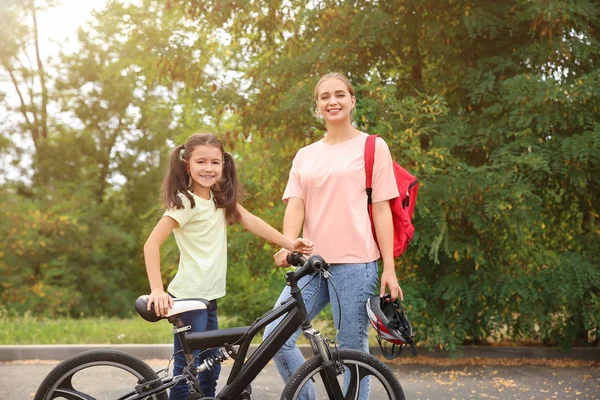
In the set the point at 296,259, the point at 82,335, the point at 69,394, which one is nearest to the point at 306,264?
the point at 296,259

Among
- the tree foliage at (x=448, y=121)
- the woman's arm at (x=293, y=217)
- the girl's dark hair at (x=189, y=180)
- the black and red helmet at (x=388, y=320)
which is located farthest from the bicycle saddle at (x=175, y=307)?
the tree foliage at (x=448, y=121)

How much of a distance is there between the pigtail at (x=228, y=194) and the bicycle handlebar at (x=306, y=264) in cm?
39

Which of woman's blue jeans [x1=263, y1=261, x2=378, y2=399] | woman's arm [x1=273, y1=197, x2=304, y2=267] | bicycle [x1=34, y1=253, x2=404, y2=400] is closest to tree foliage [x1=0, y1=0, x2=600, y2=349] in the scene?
woman's arm [x1=273, y1=197, x2=304, y2=267]

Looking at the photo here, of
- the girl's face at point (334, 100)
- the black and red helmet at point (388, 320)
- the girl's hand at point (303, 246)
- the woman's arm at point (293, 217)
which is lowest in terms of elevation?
the black and red helmet at point (388, 320)

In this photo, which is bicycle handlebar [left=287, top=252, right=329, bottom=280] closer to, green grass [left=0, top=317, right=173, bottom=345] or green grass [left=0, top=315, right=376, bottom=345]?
green grass [left=0, top=315, right=376, bottom=345]

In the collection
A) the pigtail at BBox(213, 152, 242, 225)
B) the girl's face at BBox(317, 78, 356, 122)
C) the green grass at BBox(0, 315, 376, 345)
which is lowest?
the green grass at BBox(0, 315, 376, 345)

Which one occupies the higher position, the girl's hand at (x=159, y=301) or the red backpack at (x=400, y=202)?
the red backpack at (x=400, y=202)

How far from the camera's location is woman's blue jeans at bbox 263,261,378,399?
3.74 meters

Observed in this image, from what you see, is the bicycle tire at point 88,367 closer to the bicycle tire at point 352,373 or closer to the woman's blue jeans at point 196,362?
the woman's blue jeans at point 196,362

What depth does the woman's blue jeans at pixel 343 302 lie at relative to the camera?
3.74 m

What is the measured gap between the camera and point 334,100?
151 inches

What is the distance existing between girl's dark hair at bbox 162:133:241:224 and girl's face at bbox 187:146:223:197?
0.03 meters

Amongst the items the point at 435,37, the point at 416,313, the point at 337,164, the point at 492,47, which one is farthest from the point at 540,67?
the point at 337,164

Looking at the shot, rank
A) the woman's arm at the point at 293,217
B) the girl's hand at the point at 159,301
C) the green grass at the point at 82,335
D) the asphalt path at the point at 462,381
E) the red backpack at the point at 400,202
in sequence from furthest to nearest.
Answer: the green grass at the point at 82,335 → the asphalt path at the point at 462,381 → the woman's arm at the point at 293,217 → the red backpack at the point at 400,202 → the girl's hand at the point at 159,301
